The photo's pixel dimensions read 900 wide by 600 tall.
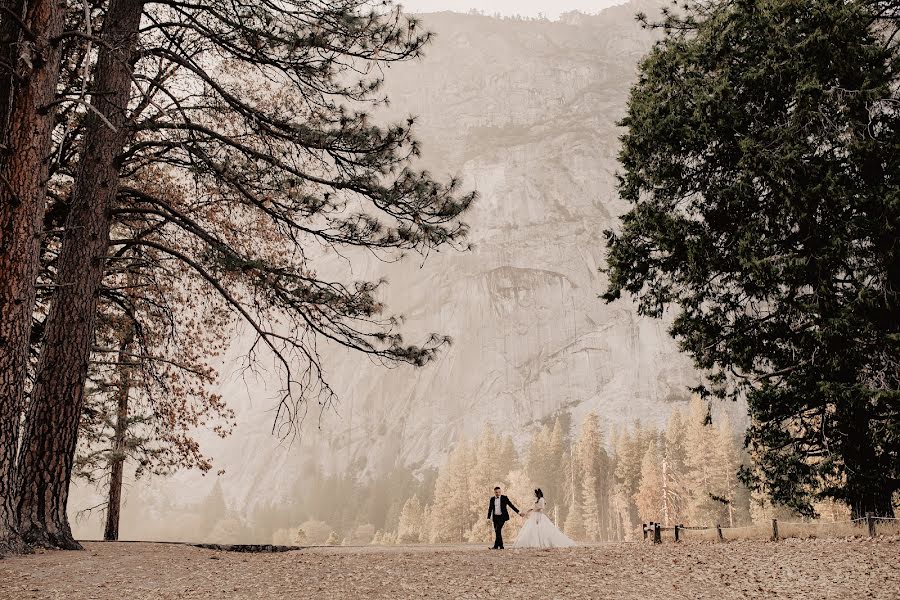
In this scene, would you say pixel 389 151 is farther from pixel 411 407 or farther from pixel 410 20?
pixel 411 407

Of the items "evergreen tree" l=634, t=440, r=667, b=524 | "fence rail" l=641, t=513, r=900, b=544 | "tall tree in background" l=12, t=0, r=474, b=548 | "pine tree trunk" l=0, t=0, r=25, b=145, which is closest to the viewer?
"pine tree trunk" l=0, t=0, r=25, b=145

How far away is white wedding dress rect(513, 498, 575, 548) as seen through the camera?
16312 mm

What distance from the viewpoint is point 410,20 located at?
10.5 m

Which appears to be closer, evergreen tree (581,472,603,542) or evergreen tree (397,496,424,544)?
evergreen tree (581,472,603,542)

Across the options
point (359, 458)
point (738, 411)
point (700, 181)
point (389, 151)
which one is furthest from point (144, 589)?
point (359, 458)

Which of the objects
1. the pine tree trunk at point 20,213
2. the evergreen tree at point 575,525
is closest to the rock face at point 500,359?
the evergreen tree at point 575,525

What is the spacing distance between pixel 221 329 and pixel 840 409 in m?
13.2

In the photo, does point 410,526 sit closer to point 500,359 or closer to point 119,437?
point 500,359

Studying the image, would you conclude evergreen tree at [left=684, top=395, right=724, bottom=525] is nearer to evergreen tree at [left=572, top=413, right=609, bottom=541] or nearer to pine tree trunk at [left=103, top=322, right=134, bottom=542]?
evergreen tree at [left=572, top=413, right=609, bottom=541]

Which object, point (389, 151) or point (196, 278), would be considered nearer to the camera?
point (389, 151)

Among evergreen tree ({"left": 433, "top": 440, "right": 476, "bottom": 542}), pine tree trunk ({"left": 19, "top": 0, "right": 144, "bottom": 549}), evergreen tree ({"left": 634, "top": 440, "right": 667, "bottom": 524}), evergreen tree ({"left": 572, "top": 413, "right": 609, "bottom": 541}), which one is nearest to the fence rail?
pine tree trunk ({"left": 19, "top": 0, "right": 144, "bottom": 549})

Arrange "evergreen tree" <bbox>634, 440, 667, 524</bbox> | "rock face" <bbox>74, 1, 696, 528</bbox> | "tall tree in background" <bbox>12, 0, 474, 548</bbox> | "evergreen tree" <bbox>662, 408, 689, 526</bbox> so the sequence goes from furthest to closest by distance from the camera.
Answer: "rock face" <bbox>74, 1, 696, 528</bbox> → "evergreen tree" <bbox>634, 440, 667, 524</bbox> → "evergreen tree" <bbox>662, 408, 689, 526</bbox> → "tall tree in background" <bbox>12, 0, 474, 548</bbox>

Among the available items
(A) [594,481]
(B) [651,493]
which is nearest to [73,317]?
(B) [651,493]

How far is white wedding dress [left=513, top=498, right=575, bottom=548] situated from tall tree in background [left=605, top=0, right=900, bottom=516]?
4867 mm
